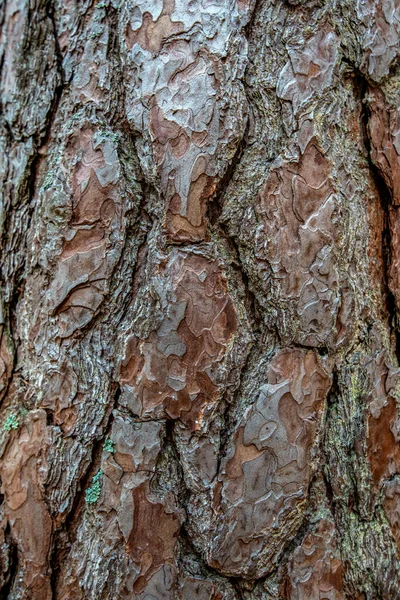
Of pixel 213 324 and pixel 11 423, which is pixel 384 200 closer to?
pixel 213 324

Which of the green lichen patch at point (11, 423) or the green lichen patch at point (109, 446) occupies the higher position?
the green lichen patch at point (109, 446)

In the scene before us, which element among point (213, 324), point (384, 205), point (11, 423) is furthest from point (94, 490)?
point (384, 205)

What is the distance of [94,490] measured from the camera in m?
0.82

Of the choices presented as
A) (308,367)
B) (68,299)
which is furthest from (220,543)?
(68,299)

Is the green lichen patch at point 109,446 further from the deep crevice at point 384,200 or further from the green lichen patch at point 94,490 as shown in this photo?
the deep crevice at point 384,200

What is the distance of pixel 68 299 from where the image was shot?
85 centimetres

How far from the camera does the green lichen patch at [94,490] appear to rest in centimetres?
81

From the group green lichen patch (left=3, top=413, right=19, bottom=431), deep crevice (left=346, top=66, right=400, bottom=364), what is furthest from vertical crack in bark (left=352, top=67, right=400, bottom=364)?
green lichen patch (left=3, top=413, right=19, bottom=431)

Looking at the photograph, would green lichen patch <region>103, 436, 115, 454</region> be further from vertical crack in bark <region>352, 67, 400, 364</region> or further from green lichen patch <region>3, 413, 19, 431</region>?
vertical crack in bark <region>352, 67, 400, 364</region>

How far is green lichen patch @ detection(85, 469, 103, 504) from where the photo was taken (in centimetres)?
81

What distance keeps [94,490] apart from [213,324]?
32 centimetres

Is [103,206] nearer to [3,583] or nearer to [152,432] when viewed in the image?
[152,432]

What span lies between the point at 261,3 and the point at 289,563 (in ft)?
2.88

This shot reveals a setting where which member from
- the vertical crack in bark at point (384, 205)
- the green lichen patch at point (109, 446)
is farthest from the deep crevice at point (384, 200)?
the green lichen patch at point (109, 446)
